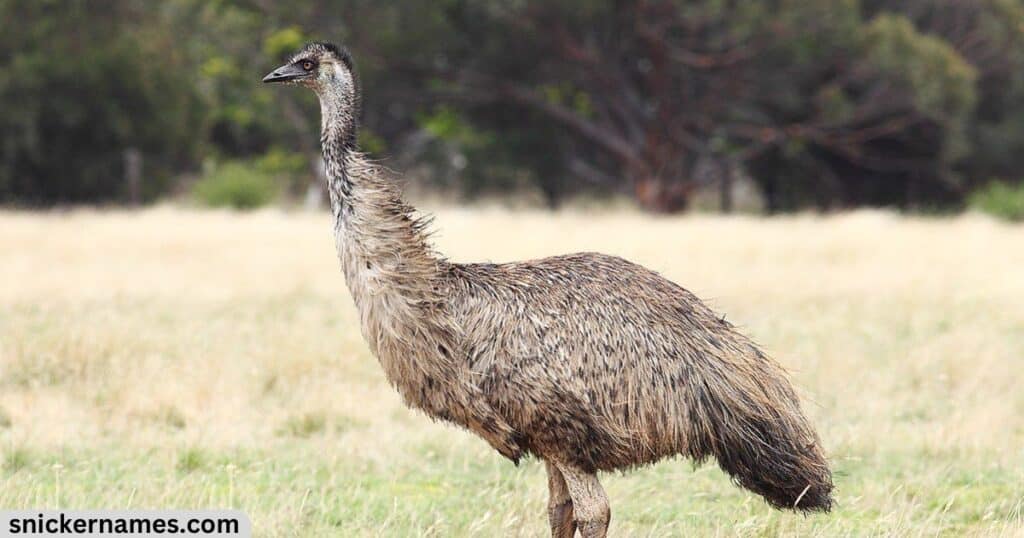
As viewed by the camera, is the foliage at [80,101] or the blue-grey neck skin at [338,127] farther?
the foliage at [80,101]

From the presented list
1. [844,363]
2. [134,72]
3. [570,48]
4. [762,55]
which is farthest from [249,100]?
[844,363]

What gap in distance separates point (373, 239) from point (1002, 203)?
28094 millimetres

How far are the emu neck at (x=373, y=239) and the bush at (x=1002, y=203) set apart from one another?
27054 mm

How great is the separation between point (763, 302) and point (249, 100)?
26256 millimetres

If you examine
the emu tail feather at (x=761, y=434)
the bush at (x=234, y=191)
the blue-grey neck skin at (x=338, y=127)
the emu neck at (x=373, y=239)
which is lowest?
the bush at (x=234, y=191)

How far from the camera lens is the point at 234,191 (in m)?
29.3

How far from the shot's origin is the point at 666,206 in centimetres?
3212

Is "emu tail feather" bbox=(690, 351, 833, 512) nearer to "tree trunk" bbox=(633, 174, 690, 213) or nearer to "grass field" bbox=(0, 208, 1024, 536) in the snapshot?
"grass field" bbox=(0, 208, 1024, 536)

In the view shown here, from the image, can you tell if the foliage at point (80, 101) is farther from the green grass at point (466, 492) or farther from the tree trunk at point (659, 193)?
the green grass at point (466, 492)

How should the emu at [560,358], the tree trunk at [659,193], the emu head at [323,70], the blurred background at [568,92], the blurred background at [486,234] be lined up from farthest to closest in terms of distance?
the tree trunk at [659,193], the blurred background at [568,92], the blurred background at [486,234], the emu head at [323,70], the emu at [560,358]

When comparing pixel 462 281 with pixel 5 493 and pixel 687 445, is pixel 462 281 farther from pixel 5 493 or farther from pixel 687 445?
pixel 5 493

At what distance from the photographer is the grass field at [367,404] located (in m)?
6.61

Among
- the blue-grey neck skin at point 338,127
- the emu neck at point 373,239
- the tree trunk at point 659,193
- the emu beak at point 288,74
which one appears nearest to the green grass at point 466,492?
the emu neck at point 373,239

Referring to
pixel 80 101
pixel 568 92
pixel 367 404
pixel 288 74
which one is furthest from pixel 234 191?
pixel 288 74
